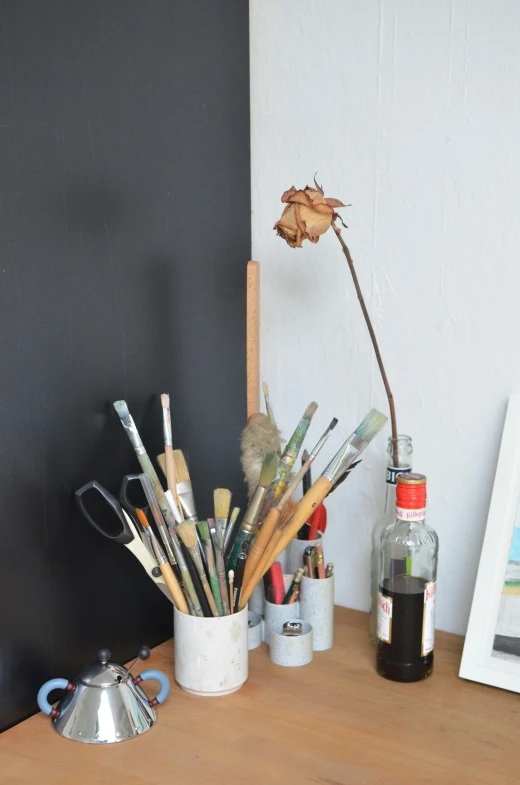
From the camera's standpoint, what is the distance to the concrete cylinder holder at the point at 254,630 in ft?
3.56

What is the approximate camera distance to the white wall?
1036 millimetres

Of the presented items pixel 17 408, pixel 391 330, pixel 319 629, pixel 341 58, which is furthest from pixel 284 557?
pixel 341 58

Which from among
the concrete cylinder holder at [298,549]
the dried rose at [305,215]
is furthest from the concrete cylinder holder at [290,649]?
the dried rose at [305,215]

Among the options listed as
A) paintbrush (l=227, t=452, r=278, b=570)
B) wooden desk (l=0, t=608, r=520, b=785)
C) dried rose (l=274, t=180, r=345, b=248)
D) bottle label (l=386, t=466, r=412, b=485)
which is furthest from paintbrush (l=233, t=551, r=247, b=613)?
dried rose (l=274, t=180, r=345, b=248)

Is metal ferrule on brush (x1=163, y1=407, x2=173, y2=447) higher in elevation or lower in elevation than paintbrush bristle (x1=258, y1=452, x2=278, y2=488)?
higher

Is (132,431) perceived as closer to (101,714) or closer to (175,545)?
(175,545)

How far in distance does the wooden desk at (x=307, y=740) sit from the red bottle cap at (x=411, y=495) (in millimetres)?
206

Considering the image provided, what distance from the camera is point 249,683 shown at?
3.27 feet

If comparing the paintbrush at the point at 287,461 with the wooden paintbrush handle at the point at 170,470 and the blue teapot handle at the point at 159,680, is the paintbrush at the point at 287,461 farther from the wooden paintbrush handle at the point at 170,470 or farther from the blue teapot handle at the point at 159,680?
the blue teapot handle at the point at 159,680

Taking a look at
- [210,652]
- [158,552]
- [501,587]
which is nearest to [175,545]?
[158,552]

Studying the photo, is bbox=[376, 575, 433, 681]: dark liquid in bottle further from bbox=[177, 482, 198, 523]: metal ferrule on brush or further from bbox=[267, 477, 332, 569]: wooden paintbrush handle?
bbox=[177, 482, 198, 523]: metal ferrule on brush

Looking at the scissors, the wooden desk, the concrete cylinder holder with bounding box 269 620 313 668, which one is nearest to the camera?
the wooden desk

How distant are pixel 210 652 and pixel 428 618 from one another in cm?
25

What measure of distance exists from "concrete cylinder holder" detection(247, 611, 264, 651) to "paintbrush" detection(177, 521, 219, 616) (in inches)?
5.6
